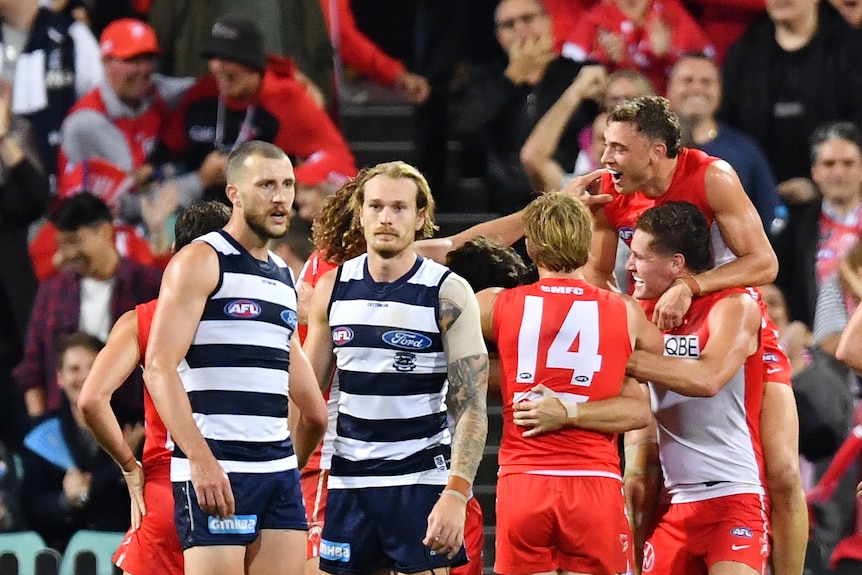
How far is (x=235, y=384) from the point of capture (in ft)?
18.4

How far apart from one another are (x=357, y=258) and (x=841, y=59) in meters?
4.61

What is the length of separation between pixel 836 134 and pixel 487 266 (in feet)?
10.5

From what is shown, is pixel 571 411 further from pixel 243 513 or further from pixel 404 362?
pixel 243 513

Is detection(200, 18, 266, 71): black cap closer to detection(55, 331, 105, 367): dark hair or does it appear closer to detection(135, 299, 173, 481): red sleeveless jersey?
detection(55, 331, 105, 367): dark hair

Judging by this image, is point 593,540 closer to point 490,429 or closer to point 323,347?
point 323,347

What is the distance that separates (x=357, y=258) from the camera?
591cm

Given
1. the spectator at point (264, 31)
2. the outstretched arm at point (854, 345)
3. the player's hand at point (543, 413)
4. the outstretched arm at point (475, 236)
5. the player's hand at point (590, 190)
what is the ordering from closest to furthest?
1. the outstretched arm at point (854, 345)
2. the player's hand at point (543, 413)
3. the player's hand at point (590, 190)
4. the outstretched arm at point (475, 236)
5. the spectator at point (264, 31)

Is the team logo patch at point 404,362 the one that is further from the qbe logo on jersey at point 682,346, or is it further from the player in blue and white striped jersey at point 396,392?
the qbe logo on jersey at point 682,346

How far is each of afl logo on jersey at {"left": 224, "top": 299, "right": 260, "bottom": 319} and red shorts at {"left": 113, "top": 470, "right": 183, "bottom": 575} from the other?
1016 mm

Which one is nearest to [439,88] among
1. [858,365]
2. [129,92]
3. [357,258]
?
[129,92]

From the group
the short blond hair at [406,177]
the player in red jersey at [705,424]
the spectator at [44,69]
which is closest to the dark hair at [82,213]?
the spectator at [44,69]

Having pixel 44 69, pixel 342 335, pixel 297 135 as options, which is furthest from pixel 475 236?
pixel 44 69

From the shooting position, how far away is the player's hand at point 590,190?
6715 mm

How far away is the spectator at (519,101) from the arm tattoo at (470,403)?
3.66m
